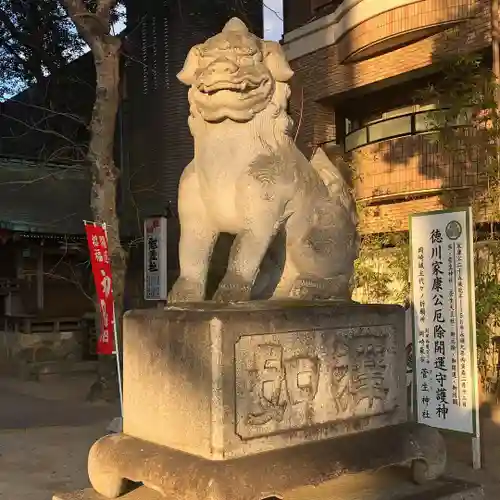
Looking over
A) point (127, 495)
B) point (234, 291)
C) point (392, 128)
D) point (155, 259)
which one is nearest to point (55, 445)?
point (155, 259)

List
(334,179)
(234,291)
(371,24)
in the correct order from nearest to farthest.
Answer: (234,291) < (334,179) < (371,24)

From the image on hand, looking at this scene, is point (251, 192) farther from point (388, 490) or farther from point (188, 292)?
point (388, 490)

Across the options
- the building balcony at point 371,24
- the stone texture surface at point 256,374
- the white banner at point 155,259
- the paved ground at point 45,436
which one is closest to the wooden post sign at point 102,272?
the paved ground at point 45,436

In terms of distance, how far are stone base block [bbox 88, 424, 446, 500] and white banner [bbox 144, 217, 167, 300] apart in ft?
18.3

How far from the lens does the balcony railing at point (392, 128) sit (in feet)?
32.0

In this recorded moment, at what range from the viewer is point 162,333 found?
298cm

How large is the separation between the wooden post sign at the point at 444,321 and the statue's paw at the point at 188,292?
2.92 meters

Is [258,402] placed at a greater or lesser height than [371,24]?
lesser

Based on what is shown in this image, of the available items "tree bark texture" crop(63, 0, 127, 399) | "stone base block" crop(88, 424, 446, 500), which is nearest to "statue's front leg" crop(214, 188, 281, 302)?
"stone base block" crop(88, 424, 446, 500)

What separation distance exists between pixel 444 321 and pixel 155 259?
454 centimetres

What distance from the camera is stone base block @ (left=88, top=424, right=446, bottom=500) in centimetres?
261

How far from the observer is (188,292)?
315 cm

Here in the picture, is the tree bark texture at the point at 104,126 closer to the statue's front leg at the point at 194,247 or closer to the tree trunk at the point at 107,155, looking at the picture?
the tree trunk at the point at 107,155

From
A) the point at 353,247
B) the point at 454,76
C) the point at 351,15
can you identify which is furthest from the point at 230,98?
the point at 351,15
